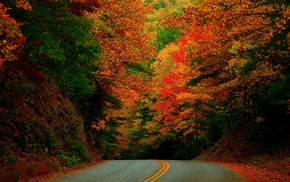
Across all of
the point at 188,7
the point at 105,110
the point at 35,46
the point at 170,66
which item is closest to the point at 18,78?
the point at 35,46

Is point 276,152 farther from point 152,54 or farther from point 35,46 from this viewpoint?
point 35,46

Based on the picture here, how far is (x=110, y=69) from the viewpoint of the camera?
24.1 meters

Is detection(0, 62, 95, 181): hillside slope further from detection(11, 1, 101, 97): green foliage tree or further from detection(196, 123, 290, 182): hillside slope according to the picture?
detection(196, 123, 290, 182): hillside slope

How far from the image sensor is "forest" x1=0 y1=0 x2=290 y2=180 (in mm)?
11852

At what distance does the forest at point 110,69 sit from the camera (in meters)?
11.9

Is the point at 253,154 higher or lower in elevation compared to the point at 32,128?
lower

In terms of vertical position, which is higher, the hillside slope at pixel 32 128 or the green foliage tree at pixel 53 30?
the green foliage tree at pixel 53 30

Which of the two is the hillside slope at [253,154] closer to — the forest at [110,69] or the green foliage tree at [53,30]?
Result: the forest at [110,69]

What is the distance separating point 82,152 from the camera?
22.3 m

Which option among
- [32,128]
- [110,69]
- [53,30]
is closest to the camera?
[53,30]

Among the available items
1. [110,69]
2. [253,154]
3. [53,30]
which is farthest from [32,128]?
[253,154]

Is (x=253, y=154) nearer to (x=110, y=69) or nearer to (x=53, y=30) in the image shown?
(x=110, y=69)

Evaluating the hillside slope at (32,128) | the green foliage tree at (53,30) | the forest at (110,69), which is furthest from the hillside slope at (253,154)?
the hillside slope at (32,128)

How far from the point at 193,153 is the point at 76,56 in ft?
103
